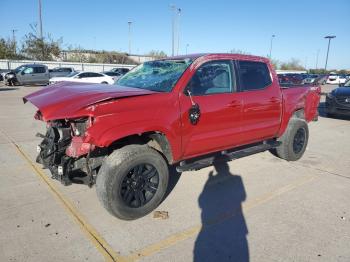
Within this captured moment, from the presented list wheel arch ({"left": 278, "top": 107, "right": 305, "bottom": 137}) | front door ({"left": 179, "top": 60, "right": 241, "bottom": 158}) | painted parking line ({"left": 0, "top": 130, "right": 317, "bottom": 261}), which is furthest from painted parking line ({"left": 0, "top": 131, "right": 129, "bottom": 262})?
wheel arch ({"left": 278, "top": 107, "right": 305, "bottom": 137})

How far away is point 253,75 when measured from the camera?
504cm

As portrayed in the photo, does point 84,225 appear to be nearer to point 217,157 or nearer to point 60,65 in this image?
point 217,157

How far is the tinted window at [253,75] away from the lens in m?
4.81

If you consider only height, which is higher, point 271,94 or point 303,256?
point 271,94

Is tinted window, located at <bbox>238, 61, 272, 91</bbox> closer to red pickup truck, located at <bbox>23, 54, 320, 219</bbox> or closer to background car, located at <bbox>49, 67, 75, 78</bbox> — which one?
red pickup truck, located at <bbox>23, 54, 320, 219</bbox>

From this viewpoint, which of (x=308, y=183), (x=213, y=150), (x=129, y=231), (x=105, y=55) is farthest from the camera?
(x=105, y=55)

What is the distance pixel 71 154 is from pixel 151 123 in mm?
956

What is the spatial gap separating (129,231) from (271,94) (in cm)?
324

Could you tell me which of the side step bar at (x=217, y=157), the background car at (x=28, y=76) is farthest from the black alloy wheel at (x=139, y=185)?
the background car at (x=28, y=76)

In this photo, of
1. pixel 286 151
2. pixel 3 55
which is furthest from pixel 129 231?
pixel 3 55

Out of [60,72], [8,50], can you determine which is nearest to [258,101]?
[60,72]

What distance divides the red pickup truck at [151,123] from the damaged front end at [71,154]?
0.04ft

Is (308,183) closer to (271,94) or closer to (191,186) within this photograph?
(271,94)

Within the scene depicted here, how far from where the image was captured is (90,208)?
3896 millimetres
